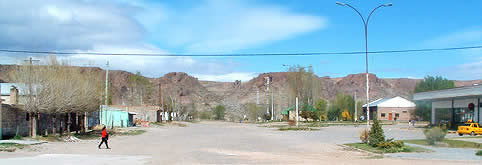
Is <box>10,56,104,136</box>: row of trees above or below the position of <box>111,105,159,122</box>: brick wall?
above

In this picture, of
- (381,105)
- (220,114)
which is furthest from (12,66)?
(220,114)

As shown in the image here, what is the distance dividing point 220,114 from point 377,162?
119532 mm

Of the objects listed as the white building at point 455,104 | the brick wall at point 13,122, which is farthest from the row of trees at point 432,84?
the brick wall at point 13,122

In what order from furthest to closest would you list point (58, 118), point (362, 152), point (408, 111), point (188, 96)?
1. point (188, 96)
2. point (408, 111)
3. point (58, 118)
4. point (362, 152)

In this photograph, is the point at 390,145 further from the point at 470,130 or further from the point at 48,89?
the point at 48,89

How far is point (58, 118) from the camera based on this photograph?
131ft

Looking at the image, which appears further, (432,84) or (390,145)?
(432,84)

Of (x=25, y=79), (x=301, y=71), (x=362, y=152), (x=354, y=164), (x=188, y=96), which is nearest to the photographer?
(x=354, y=164)

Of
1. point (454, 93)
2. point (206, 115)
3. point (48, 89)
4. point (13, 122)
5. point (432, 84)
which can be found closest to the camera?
point (13, 122)

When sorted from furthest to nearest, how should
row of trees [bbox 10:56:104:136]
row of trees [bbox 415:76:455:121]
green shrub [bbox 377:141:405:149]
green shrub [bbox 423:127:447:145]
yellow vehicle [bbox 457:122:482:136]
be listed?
1. row of trees [bbox 415:76:455:121]
2. yellow vehicle [bbox 457:122:482:136]
3. row of trees [bbox 10:56:104:136]
4. green shrub [bbox 423:127:447:145]
5. green shrub [bbox 377:141:405:149]

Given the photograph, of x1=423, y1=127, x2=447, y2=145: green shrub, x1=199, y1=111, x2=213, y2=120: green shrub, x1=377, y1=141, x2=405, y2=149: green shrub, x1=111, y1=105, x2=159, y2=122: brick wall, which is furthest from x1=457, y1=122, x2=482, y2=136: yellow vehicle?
x1=199, y1=111, x2=213, y2=120: green shrub

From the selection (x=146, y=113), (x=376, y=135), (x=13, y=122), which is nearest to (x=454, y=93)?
(x=376, y=135)

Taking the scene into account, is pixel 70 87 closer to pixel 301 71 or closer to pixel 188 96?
pixel 301 71

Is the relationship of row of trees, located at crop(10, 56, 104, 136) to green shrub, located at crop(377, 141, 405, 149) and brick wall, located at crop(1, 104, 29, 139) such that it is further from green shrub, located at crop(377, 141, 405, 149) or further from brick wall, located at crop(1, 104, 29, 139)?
green shrub, located at crop(377, 141, 405, 149)
